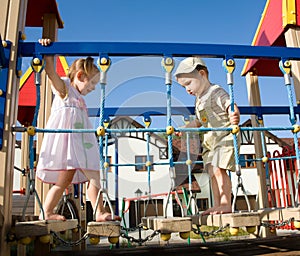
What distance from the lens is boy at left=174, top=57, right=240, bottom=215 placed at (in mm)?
2549

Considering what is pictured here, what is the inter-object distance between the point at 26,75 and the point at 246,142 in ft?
45.6

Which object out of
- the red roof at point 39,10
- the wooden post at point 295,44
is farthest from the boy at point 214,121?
the red roof at point 39,10

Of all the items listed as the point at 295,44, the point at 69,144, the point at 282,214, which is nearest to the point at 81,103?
the point at 69,144

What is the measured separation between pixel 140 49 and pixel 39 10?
2.28 metres

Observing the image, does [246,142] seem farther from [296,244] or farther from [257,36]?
[296,244]

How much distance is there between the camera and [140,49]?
2172 millimetres

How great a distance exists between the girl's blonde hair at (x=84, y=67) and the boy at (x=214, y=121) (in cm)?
68

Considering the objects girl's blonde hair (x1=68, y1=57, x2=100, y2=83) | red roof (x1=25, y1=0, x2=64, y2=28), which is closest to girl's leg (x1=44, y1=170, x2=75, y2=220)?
girl's blonde hair (x1=68, y1=57, x2=100, y2=83)

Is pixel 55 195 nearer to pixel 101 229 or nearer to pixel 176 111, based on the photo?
pixel 101 229

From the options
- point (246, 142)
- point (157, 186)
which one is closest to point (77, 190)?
point (157, 186)

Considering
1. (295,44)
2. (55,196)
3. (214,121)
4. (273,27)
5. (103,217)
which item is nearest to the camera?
(103,217)

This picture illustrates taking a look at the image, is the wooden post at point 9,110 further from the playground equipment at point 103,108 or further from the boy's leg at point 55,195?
the boy's leg at point 55,195

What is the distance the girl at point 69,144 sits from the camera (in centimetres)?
223

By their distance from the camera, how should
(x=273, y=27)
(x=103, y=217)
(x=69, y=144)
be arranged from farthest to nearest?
(x=273, y=27), (x=69, y=144), (x=103, y=217)
